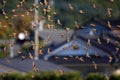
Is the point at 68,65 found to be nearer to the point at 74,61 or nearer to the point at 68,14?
the point at 74,61

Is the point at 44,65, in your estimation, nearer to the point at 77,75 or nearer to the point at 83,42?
the point at 77,75

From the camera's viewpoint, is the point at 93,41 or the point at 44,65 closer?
the point at 44,65

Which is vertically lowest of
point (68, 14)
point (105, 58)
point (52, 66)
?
point (68, 14)

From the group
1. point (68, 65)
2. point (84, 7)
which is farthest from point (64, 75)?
point (84, 7)

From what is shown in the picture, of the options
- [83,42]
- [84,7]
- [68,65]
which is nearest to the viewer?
[68,65]

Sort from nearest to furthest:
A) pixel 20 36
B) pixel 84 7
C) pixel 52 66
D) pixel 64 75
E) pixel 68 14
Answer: pixel 64 75 < pixel 52 66 < pixel 20 36 < pixel 84 7 < pixel 68 14

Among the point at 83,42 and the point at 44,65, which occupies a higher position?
the point at 44,65

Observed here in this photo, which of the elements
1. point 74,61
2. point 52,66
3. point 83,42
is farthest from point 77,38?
point 52,66

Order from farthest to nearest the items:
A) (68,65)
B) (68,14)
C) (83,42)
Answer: (68,14)
(83,42)
(68,65)

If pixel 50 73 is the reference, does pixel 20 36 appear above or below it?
below
